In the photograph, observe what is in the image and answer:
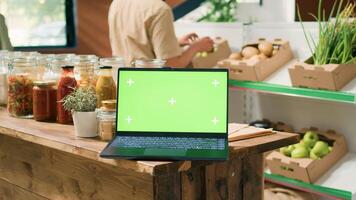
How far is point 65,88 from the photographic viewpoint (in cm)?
225

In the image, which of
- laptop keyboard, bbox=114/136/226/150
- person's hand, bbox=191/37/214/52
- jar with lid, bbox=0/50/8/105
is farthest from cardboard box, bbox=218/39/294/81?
laptop keyboard, bbox=114/136/226/150

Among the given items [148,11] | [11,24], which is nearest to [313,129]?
[148,11]

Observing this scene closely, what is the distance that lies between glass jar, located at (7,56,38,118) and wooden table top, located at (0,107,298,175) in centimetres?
9

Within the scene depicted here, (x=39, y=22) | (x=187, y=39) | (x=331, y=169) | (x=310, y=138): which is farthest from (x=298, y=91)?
A: (x=39, y=22)

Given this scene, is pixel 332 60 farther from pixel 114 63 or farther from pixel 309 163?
pixel 114 63

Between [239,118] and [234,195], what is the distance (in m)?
2.14

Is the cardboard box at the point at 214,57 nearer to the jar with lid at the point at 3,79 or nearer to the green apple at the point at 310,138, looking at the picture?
the green apple at the point at 310,138

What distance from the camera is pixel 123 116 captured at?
1.90 meters

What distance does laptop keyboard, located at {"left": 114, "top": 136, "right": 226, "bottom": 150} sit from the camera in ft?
5.83

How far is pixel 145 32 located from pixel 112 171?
1747 millimetres

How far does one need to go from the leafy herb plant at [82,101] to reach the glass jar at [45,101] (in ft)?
0.80

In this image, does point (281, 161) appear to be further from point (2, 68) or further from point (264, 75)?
point (2, 68)

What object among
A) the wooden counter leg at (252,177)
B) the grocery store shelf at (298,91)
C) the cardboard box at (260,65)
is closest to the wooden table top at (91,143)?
the wooden counter leg at (252,177)

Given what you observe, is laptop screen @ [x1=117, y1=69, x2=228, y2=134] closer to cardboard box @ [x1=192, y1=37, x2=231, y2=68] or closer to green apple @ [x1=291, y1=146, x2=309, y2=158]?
green apple @ [x1=291, y1=146, x2=309, y2=158]
